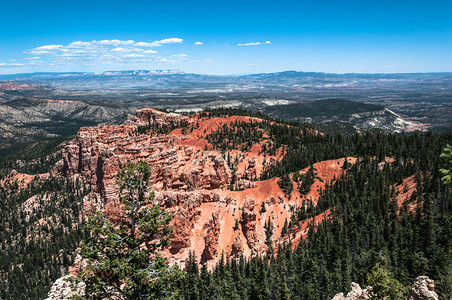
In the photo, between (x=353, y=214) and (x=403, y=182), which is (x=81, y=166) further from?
(x=403, y=182)

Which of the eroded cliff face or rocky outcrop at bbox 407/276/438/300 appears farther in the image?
the eroded cliff face

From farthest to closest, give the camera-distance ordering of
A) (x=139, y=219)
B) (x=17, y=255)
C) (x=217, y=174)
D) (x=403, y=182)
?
(x=17, y=255) → (x=403, y=182) → (x=217, y=174) → (x=139, y=219)

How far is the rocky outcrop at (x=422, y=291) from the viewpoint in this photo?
79.1ft

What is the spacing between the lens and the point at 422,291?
2456 centimetres

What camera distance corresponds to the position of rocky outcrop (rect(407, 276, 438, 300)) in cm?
2410

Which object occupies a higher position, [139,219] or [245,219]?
[139,219]

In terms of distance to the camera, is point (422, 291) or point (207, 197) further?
point (207, 197)

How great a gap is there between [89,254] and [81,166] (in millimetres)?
119596

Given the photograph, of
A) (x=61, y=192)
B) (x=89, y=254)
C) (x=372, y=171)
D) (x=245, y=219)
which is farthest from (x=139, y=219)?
(x=61, y=192)

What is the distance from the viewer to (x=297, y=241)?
67125 millimetres

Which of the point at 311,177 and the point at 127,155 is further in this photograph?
the point at 311,177

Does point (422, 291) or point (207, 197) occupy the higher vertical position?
point (422, 291)

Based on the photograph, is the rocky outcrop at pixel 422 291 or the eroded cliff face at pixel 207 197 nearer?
the rocky outcrop at pixel 422 291

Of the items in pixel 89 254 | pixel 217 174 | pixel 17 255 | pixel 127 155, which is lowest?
pixel 17 255
